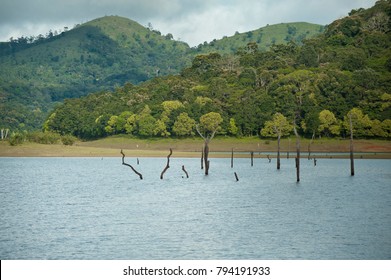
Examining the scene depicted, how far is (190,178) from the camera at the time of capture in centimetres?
9825

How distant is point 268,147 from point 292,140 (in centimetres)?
666

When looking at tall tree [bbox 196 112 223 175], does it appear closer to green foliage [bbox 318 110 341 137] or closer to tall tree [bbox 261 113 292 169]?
tall tree [bbox 261 113 292 169]

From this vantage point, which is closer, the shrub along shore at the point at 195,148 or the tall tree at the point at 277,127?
the shrub along shore at the point at 195,148

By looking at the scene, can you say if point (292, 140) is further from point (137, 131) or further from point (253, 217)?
point (253, 217)

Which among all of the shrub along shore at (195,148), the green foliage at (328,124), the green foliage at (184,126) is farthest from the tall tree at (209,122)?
the green foliage at (328,124)

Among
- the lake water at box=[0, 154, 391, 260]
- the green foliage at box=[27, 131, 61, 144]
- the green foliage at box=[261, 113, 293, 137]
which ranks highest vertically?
the green foliage at box=[261, 113, 293, 137]

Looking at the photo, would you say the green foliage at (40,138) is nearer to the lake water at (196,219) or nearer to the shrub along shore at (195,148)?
the shrub along shore at (195,148)

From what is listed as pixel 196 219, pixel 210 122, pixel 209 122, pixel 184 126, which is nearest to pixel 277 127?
pixel 210 122

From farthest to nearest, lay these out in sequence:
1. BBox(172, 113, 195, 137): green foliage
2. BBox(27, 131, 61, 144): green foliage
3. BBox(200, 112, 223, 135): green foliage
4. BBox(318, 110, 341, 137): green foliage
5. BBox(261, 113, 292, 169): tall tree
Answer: BBox(172, 113, 195, 137): green foliage, BBox(200, 112, 223, 135): green foliage, BBox(261, 113, 292, 169): tall tree, BBox(318, 110, 341, 137): green foliage, BBox(27, 131, 61, 144): green foliage

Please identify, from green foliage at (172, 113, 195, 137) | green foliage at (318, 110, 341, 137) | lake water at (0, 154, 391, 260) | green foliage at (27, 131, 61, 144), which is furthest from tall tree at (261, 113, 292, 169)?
lake water at (0, 154, 391, 260)

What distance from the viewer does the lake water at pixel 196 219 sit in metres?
40.2

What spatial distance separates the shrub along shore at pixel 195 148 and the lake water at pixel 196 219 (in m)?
62.8

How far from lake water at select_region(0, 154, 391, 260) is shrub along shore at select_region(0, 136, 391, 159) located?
6279 cm

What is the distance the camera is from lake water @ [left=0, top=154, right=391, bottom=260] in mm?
40156
